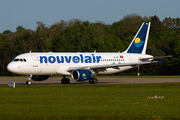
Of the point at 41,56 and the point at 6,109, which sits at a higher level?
the point at 41,56

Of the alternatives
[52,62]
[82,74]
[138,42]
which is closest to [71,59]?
[52,62]

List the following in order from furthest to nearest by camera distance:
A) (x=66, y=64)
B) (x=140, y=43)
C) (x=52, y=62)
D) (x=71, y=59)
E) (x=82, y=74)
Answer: (x=140, y=43) → (x=71, y=59) → (x=66, y=64) → (x=52, y=62) → (x=82, y=74)

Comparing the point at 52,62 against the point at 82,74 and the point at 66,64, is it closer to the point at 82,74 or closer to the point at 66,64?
the point at 66,64

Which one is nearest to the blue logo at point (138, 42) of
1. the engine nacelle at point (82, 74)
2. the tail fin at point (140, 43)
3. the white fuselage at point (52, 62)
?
the tail fin at point (140, 43)

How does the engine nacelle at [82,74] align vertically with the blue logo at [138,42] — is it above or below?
below

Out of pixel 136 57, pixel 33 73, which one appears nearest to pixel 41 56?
pixel 33 73

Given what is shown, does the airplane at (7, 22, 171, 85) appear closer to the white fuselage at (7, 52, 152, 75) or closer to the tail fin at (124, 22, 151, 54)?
the white fuselage at (7, 52, 152, 75)

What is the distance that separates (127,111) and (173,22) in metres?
161

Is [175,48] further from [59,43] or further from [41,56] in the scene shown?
[41,56]

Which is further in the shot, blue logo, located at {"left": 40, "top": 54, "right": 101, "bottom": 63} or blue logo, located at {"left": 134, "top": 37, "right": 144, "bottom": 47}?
blue logo, located at {"left": 134, "top": 37, "right": 144, "bottom": 47}

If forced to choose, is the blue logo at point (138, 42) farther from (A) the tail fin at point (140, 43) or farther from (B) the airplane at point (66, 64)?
(B) the airplane at point (66, 64)

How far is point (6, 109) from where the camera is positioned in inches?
728

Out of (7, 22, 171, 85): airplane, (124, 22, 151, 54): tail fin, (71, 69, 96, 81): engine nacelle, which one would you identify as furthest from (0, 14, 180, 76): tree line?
(71, 69, 96, 81): engine nacelle

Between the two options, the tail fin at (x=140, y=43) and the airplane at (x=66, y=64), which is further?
the tail fin at (x=140, y=43)
